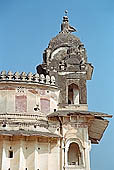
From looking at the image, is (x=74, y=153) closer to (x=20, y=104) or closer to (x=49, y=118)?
(x=49, y=118)

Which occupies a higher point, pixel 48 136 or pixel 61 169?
pixel 48 136

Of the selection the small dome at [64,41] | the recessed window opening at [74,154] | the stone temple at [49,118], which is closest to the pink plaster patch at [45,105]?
the stone temple at [49,118]

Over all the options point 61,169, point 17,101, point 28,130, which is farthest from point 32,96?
point 61,169

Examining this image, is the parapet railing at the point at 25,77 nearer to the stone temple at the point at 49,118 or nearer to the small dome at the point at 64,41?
the stone temple at the point at 49,118

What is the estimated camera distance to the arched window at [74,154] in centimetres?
2055

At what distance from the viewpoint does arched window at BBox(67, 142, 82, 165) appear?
20.5 metres

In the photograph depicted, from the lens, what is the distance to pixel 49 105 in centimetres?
2136

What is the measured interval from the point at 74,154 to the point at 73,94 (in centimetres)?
457

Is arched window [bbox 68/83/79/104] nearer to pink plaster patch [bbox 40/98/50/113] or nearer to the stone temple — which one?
the stone temple

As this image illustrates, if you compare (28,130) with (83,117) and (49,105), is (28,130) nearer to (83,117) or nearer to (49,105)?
(49,105)

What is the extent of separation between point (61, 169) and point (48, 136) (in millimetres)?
2319

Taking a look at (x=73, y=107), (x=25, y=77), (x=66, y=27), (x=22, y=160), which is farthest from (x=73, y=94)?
(x=66, y=27)

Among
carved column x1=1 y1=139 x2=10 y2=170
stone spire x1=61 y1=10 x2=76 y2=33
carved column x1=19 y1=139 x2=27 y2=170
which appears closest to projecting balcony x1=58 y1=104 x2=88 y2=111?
carved column x1=19 y1=139 x2=27 y2=170

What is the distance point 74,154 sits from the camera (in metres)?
21.2
